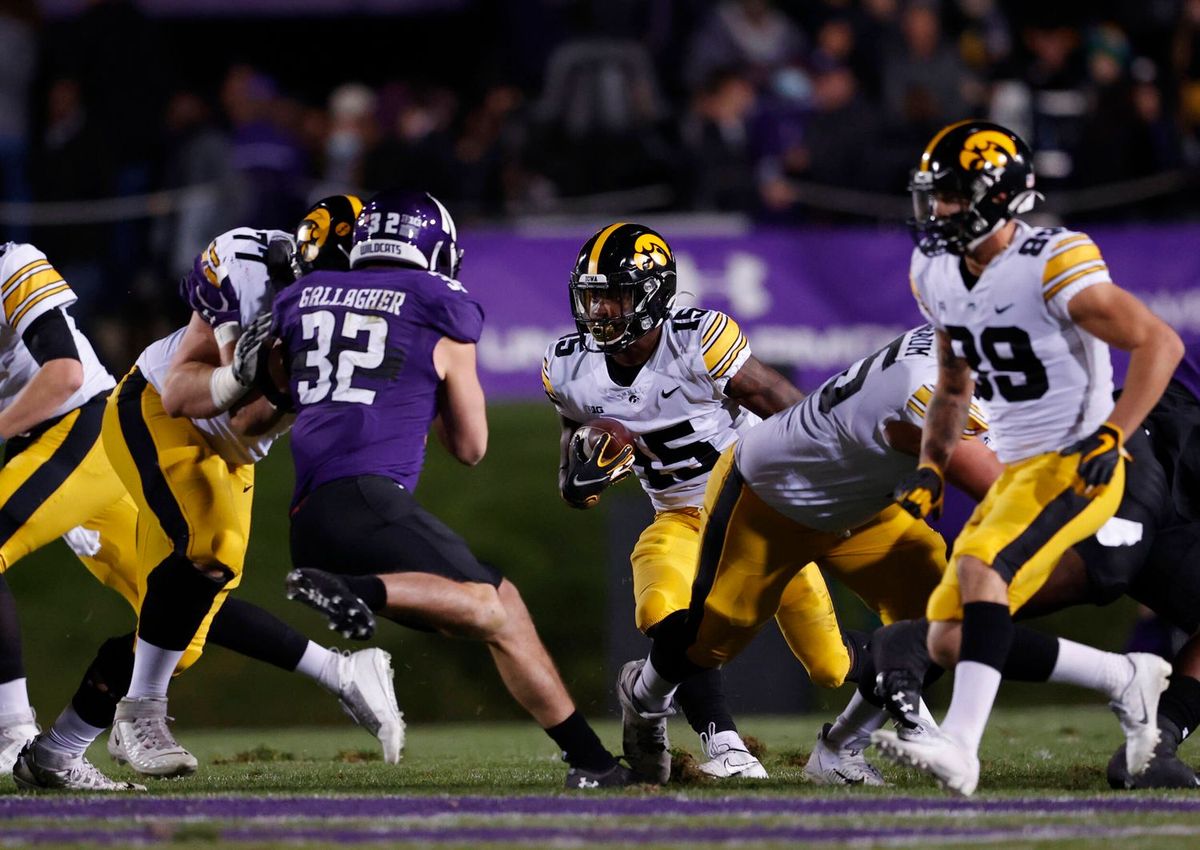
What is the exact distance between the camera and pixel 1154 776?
17.8 feet

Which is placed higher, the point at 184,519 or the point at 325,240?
the point at 325,240

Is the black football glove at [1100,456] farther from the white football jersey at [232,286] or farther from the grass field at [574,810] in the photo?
the white football jersey at [232,286]

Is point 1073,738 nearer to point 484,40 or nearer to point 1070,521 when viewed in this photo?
point 1070,521

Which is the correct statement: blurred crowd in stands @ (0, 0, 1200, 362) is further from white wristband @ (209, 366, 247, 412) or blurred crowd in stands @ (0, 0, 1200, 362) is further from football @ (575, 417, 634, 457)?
white wristband @ (209, 366, 247, 412)

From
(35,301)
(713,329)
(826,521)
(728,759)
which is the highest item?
(35,301)

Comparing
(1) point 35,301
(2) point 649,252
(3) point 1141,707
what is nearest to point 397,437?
(2) point 649,252

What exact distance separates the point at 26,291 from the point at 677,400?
2.13 metres

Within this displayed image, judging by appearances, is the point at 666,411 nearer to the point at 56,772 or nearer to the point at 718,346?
the point at 718,346

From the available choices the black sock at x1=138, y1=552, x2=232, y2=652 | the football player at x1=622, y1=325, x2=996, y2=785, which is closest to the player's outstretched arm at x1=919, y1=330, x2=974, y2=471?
the football player at x1=622, y1=325, x2=996, y2=785

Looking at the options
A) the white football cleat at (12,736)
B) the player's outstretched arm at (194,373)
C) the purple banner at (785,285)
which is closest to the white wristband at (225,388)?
the player's outstretched arm at (194,373)

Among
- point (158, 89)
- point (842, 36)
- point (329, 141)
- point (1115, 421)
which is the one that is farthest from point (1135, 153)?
point (1115, 421)

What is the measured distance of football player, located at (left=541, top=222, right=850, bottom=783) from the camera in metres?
6.20

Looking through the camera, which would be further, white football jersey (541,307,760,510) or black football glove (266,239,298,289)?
white football jersey (541,307,760,510)

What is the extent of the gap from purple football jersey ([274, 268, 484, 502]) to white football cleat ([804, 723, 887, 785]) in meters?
1.59
